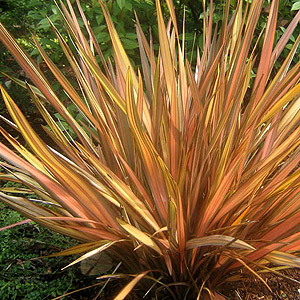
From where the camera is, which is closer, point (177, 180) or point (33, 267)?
point (177, 180)

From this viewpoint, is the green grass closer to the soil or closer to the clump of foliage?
the clump of foliage

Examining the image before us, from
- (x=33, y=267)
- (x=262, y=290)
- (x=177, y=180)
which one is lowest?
(x=262, y=290)

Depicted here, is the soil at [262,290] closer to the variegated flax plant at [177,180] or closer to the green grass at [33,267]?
the variegated flax plant at [177,180]

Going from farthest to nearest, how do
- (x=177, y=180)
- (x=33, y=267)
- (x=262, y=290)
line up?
(x=33, y=267)
(x=262, y=290)
(x=177, y=180)

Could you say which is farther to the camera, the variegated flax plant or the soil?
→ the soil

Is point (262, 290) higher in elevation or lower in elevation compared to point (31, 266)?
lower

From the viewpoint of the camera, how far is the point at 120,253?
59.6 inches

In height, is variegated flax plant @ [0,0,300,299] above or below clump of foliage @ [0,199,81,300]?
above

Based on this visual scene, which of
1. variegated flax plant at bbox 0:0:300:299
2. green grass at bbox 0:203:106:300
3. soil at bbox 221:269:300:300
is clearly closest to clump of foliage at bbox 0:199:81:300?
green grass at bbox 0:203:106:300

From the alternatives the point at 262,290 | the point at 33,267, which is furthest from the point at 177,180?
the point at 33,267

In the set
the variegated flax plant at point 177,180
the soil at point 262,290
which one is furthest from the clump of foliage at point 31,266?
the soil at point 262,290

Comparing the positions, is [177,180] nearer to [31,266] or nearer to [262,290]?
[262,290]

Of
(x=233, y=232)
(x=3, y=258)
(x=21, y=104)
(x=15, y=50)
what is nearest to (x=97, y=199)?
(x=233, y=232)

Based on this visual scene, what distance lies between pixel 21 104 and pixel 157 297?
2518 mm
